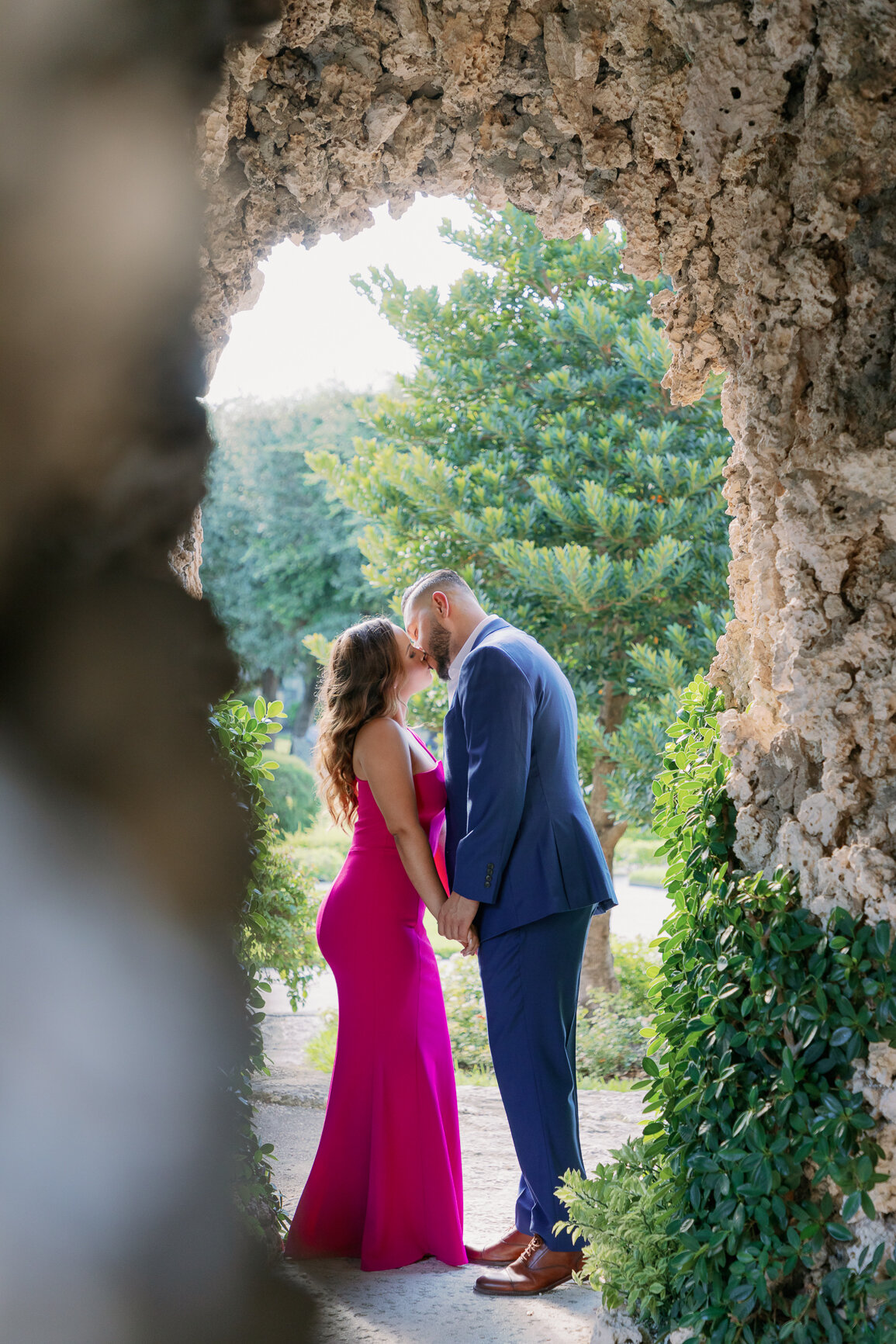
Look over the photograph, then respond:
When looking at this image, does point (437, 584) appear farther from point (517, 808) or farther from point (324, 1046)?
point (324, 1046)

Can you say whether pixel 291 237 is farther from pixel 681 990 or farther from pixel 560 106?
pixel 681 990

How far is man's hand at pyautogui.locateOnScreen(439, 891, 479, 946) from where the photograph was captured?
11.5 feet

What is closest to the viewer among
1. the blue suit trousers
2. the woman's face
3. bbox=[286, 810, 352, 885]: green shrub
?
the blue suit trousers

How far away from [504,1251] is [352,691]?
6.73ft

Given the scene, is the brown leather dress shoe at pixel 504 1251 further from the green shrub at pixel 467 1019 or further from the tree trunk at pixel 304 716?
the tree trunk at pixel 304 716

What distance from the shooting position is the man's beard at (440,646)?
394 centimetres

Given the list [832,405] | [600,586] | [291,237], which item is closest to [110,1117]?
[832,405]

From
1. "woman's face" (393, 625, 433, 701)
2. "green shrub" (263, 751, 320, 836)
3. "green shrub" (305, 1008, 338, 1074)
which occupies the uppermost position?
"woman's face" (393, 625, 433, 701)

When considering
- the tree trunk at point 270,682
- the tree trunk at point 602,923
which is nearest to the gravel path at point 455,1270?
the tree trunk at point 602,923

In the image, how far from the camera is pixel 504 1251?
3.62 metres

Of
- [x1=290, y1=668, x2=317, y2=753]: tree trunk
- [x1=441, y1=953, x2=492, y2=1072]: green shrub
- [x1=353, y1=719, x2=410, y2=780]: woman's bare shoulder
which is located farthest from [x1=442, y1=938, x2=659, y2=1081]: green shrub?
[x1=290, y1=668, x2=317, y2=753]: tree trunk

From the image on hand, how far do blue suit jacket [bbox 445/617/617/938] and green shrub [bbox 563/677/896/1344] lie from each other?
1.97 ft

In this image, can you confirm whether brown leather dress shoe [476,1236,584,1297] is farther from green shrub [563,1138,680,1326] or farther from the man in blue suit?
green shrub [563,1138,680,1326]

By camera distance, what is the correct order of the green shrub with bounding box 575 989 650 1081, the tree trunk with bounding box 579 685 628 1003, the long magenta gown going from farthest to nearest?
the tree trunk with bounding box 579 685 628 1003 < the green shrub with bounding box 575 989 650 1081 < the long magenta gown
